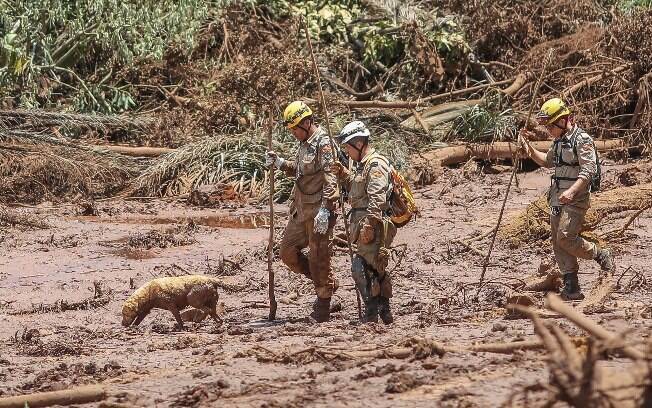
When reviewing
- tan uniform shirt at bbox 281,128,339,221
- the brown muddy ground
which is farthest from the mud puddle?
tan uniform shirt at bbox 281,128,339,221

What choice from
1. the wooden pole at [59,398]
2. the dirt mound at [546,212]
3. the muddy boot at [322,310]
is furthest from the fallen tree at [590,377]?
the dirt mound at [546,212]

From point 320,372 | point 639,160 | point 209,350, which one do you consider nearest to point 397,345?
point 320,372

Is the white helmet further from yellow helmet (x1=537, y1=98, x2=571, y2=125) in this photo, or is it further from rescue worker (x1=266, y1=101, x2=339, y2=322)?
yellow helmet (x1=537, y1=98, x2=571, y2=125)

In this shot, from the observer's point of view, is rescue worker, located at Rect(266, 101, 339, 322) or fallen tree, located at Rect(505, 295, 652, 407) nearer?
fallen tree, located at Rect(505, 295, 652, 407)

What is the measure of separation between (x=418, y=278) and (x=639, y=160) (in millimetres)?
5527

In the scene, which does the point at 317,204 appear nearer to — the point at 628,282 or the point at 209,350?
the point at 209,350

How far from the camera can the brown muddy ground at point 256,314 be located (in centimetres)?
692

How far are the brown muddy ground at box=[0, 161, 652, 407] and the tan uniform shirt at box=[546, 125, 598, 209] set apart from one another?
0.93 meters

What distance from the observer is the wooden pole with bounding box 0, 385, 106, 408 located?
7.01 metres

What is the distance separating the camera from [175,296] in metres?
9.80

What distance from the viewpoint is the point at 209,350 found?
27.7ft

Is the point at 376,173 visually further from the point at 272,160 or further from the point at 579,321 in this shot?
the point at 579,321

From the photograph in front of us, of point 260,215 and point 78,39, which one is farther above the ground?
point 78,39

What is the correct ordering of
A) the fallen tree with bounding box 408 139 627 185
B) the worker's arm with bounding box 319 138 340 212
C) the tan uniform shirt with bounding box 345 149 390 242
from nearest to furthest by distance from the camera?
the tan uniform shirt with bounding box 345 149 390 242, the worker's arm with bounding box 319 138 340 212, the fallen tree with bounding box 408 139 627 185
